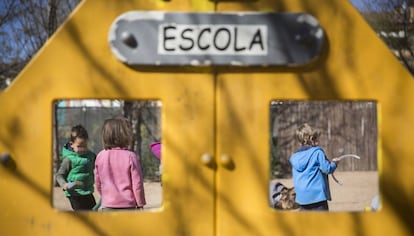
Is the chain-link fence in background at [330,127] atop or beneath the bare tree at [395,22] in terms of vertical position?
beneath

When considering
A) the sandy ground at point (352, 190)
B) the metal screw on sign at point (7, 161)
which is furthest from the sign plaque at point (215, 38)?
the sandy ground at point (352, 190)

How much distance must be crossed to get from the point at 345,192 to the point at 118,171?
5.36 feet

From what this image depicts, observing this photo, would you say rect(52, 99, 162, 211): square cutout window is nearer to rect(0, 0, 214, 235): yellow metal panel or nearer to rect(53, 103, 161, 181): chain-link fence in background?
rect(53, 103, 161, 181): chain-link fence in background

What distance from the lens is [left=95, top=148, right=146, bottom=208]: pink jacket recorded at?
355 cm

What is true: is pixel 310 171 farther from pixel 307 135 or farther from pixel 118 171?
pixel 118 171

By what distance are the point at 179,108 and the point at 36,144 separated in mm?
613

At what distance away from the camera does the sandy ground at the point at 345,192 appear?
11.8 feet

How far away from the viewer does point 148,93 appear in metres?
2.64

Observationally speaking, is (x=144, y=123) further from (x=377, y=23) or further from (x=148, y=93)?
(x=377, y=23)

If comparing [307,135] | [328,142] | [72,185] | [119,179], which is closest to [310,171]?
[328,142]

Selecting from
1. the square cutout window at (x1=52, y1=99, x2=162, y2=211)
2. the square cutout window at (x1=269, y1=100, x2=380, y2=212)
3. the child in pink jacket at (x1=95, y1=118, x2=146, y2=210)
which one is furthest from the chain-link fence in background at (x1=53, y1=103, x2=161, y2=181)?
the square cutout window at (x1=269, y1=100, x2=380, y2=212)

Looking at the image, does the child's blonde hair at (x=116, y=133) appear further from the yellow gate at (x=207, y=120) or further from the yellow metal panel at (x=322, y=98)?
the yellow metal panel at (x=322, y=98)

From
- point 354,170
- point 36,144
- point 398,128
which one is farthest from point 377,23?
point 36,144

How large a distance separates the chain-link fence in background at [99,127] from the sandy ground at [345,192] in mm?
158
